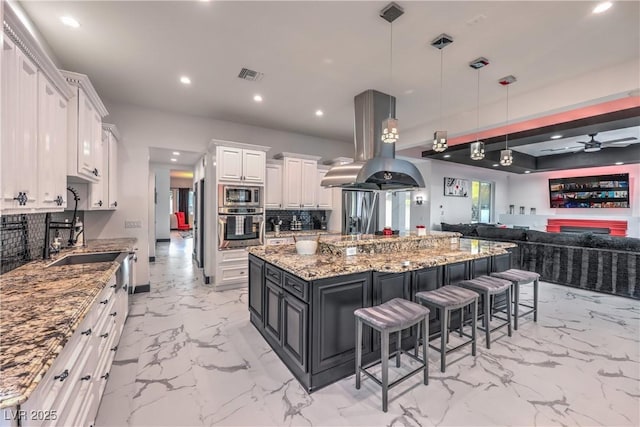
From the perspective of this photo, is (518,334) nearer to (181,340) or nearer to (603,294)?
(603,294)

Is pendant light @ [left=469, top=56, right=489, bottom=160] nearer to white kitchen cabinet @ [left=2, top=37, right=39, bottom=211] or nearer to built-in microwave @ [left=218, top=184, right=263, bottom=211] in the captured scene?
built-in microwave @ [left=218, top=184, right=263, bottom=211]

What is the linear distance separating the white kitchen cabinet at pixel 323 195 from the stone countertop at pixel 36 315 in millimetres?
3902

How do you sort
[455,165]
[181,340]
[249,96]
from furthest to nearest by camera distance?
[455,165]
[249,96]
[181,340]

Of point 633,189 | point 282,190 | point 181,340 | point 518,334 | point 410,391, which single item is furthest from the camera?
point 633,189

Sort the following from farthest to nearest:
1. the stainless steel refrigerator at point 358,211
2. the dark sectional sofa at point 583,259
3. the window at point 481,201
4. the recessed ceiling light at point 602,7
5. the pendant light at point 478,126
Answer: the window at point 481,201 → the stainless steel refrigerator at point 358,211 → the dark sectional sofa at point 583,259 → the pendant light at point 478,126 → the recessed ceiling light at point 602,7

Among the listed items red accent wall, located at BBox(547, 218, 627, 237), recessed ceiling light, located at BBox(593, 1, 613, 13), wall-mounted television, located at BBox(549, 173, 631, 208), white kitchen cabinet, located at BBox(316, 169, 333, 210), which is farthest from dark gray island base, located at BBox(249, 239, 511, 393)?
wall-mounted television, located at BBox(549, 173, 631, 208)

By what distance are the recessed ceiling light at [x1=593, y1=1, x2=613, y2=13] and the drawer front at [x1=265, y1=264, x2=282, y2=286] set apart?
3379 mm

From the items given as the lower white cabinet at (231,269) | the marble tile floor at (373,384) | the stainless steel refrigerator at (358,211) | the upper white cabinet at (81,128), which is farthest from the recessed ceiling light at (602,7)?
the lower white cabinet at (231,269)

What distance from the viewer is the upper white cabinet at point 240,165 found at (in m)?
4.43

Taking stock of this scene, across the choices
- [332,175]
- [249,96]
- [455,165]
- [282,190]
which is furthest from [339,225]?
[455,165]

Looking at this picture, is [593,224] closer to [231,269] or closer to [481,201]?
[481,201]

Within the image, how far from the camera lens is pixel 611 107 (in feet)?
13.8

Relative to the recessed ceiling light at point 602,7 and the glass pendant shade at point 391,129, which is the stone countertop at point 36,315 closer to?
the glass pendant shade at point 391,129

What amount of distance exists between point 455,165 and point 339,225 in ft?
17.0
